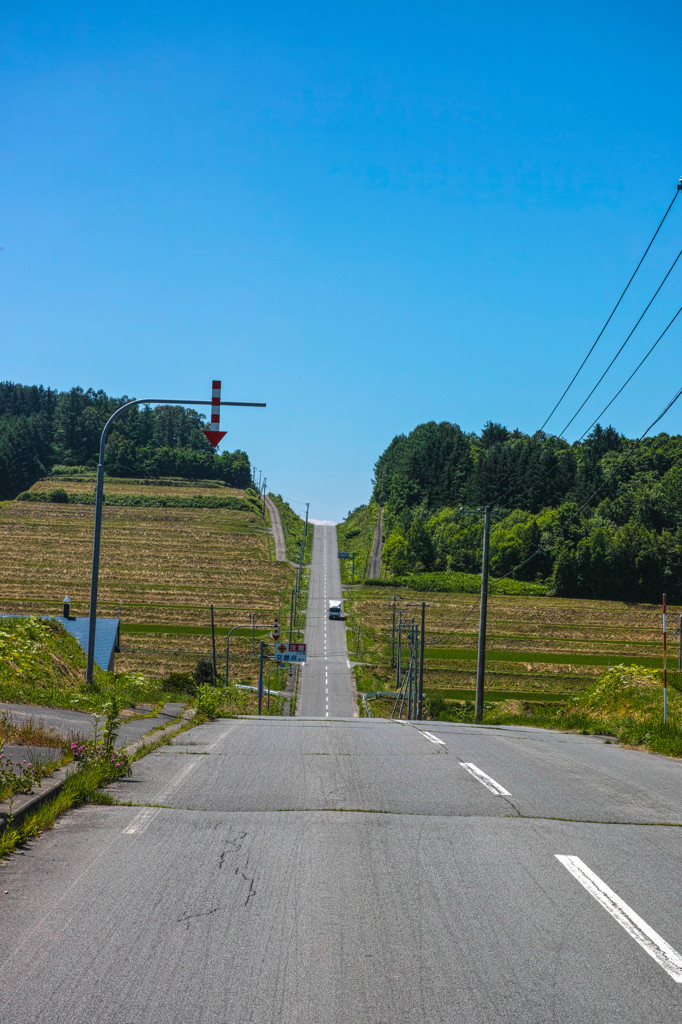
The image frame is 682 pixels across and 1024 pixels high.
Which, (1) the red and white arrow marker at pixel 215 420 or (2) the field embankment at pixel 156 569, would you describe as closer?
(1) the red and white arrow marker at pixel 215 420

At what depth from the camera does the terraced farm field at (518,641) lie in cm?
5991

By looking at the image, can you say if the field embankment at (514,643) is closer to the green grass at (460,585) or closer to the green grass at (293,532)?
the green grass at (460,585)

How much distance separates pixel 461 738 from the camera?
1538cm

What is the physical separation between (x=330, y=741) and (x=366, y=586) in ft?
337

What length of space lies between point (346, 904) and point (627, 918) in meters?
1.66

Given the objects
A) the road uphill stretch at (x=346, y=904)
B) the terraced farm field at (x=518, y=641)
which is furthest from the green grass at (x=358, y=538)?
→ the road uphill stretch at (x=346, y=904)

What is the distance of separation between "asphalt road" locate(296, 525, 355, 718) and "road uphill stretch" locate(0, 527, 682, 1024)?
4197 cm

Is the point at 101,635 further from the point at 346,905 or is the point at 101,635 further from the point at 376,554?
the point at 376,554

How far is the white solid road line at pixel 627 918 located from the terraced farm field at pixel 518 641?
159 feet

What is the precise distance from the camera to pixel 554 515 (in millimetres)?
108000

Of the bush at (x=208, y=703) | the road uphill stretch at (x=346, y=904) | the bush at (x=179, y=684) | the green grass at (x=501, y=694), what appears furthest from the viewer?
the green grass at (x=501, y=694)

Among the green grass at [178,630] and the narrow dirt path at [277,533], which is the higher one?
the narrow dirt path at [277,533]

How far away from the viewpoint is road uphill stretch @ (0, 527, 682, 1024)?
3982 mm

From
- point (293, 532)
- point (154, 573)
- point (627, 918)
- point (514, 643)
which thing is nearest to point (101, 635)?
point (627, 918)
